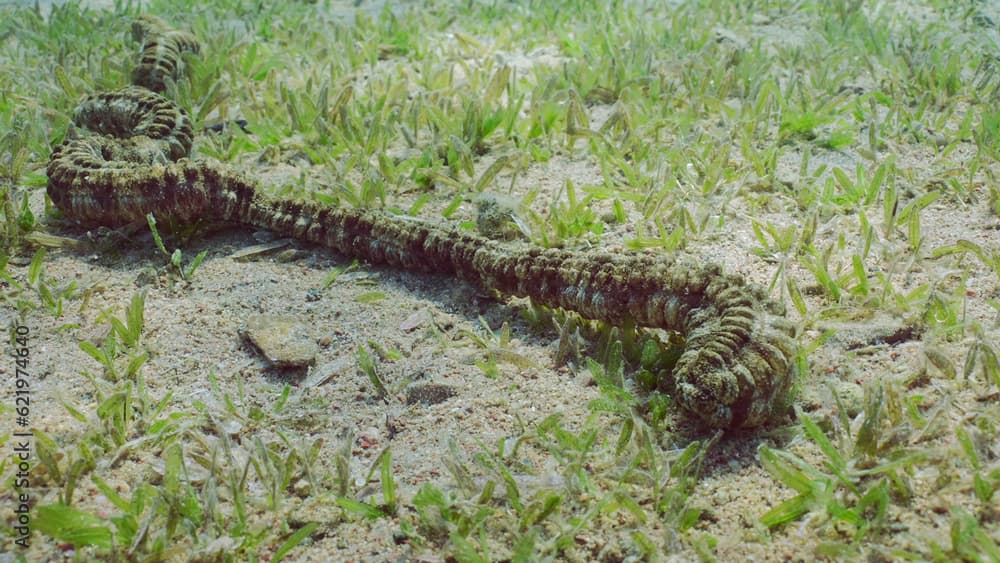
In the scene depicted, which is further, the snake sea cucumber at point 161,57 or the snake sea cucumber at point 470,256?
the snake sea cucumber at point 161,57

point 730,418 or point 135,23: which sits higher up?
point 135,23

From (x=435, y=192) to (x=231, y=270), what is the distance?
1.11m

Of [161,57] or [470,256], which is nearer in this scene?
[470,256]

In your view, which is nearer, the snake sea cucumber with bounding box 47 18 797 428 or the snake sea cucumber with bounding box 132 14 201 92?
the snake sea cucumber with bounding box 47 18 797 428

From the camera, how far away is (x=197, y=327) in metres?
3.31

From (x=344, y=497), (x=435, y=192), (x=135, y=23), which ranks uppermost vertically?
(x=135, y=23)

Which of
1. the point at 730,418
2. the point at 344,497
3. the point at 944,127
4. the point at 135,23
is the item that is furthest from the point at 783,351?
the point at 135,23

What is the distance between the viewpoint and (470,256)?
3361 mm

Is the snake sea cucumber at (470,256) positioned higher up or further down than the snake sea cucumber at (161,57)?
further down

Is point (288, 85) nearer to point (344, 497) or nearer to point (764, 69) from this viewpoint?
point (764, 69)

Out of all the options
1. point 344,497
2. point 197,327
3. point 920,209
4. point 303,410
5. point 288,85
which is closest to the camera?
point 344,497

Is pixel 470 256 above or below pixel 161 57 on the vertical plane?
below

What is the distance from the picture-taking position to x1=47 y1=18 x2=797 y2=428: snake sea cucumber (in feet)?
8.16

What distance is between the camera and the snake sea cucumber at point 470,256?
8.16 feet
